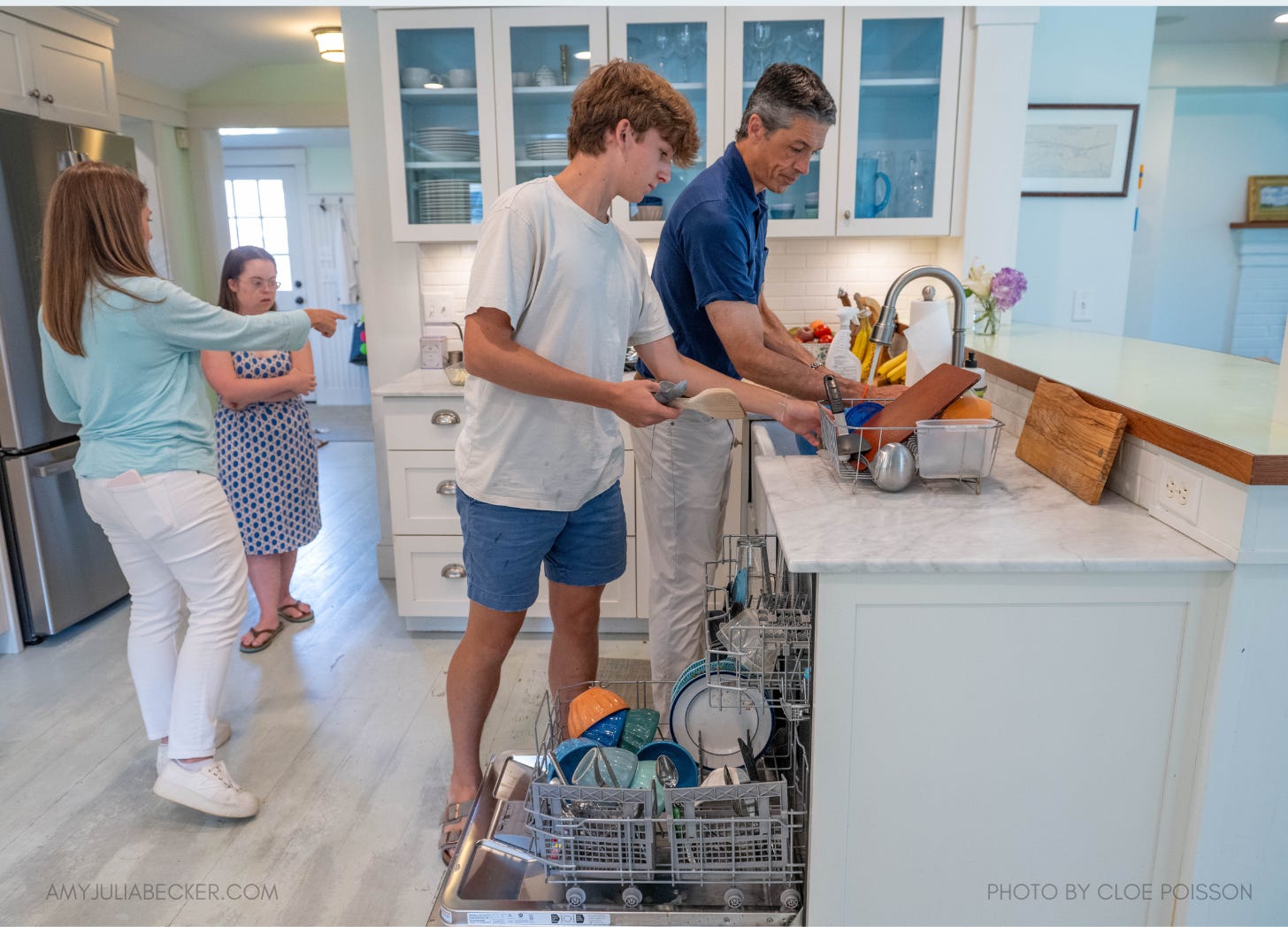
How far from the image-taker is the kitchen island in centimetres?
136

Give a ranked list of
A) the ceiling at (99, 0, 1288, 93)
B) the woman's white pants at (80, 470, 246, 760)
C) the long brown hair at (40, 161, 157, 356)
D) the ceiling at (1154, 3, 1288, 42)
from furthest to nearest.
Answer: the ceiling at (99, 0, 1288, 93)
the ceiling at (1154, 3, 1288, 42)
the woman's white pants at (80, 470, 246, 760)
the long brown hair at (40, 161, 157, 356)

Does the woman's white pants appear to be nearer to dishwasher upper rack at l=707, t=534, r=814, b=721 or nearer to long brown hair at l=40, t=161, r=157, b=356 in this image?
Result: long brown hair at l=40, t=161, r=157, b=356

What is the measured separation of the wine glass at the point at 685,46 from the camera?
323 centimetres

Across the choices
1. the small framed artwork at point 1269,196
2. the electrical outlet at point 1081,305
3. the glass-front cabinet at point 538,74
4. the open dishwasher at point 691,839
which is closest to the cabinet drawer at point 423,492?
the glass-front cabinet at point 538,74

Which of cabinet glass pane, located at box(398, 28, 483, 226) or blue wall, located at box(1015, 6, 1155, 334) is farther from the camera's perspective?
blue wall, located at box(1015, 6, 1155, 334)

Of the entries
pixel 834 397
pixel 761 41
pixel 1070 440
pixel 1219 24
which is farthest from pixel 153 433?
pixel 1219 24

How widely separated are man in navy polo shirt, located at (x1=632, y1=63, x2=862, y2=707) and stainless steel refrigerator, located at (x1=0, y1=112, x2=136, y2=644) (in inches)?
89.8

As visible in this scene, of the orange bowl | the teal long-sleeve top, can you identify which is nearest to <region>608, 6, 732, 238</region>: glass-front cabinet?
the teal long-sleeve top

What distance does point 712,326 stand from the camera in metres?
2.13

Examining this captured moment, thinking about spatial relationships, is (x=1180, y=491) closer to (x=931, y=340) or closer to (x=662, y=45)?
(x=931, y=340)

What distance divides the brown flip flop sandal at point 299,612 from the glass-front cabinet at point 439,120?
56.7 inches

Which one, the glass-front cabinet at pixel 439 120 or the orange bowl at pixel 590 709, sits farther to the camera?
the glass-front cabinet at pixel 439 120

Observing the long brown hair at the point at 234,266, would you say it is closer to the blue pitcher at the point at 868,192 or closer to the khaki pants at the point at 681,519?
the khaki pants at the point at 681,519

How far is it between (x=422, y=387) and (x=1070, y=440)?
216 cm
